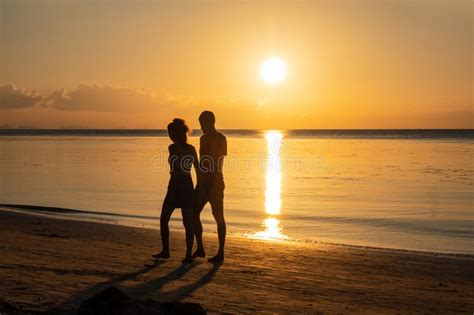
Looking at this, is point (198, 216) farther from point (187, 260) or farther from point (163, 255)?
point (163, 255)

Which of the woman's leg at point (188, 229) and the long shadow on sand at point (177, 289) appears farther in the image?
the woman's leg at point (188, 229)

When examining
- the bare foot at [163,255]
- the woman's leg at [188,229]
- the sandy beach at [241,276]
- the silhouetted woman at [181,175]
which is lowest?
the sandy beach at [241,276]

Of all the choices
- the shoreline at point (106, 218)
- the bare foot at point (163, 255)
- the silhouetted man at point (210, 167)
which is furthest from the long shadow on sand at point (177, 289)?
the shoreline at point (106, 218)

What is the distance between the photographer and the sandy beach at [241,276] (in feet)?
22.2

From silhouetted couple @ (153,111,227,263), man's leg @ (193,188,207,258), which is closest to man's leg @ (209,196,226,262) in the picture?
silhouetted couple @ (153,111,227,263)

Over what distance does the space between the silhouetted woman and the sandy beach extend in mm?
666

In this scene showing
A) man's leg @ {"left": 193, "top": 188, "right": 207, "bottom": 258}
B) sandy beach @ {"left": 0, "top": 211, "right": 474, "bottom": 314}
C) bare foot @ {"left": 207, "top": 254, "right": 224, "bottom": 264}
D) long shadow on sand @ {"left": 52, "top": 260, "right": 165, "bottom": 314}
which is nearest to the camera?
long shadow on sand @ {"left": 52, "top": 260, "right": 165, "bottom": 314}

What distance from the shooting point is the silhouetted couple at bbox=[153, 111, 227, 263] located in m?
8.65

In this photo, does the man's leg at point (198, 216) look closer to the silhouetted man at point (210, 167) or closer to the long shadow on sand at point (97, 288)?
the silhouetted man at point (210, 167)

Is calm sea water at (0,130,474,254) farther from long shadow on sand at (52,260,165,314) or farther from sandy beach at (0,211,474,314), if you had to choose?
long shadow on sand at (52,260,165,314)

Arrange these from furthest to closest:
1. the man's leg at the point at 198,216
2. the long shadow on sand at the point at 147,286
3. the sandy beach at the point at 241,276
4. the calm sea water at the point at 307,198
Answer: the calm sea water at the point at 307,198 → the man's leg at the point at 198,216 → the sandy beach at the point at 241,276 → the long shadow on sand at the point at 147,286

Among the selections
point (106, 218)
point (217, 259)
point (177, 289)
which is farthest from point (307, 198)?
point (177, 289)

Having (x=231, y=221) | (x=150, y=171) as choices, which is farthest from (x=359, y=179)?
(x=231, y=221)

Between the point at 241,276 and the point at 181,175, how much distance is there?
172 centimetres
